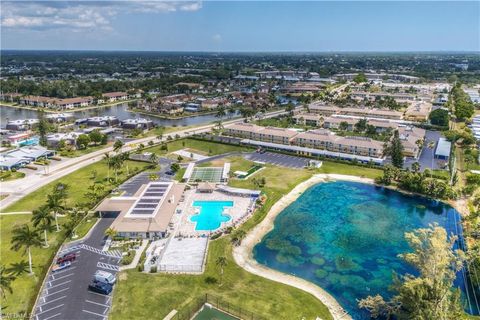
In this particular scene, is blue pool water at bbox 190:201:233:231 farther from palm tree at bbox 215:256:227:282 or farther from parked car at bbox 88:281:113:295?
parked car at bbox 88:281:113:295

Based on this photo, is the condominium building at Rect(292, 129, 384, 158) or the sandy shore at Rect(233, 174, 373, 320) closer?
the sandy shore at Rect(233, 174, 373, 320)

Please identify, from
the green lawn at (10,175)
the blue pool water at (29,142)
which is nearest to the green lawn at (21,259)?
the green lawn at (10,175)

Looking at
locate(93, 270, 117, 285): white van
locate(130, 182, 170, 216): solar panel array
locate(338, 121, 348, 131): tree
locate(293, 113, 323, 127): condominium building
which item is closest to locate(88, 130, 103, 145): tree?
locate(130, 182, 170, 216): solar panel array

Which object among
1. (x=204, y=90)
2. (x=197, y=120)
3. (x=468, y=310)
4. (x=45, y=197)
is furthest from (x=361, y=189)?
(x=204, y=90)

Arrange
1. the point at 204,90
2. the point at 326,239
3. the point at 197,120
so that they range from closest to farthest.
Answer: the point at 326,239, the point at 197,120, the point at 204,90

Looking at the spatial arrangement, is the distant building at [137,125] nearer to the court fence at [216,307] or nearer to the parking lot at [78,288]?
the parking lot at [78,288]

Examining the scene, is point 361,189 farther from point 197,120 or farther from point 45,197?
point 197,120
